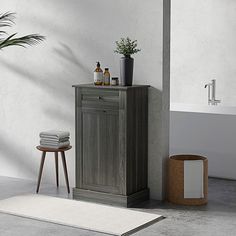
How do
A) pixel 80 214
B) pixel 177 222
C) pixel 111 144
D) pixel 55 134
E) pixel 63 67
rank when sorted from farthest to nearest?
pixel 63 67
pixel 55 134
pixel 111 144
pixel 80 214
pixel 177 222

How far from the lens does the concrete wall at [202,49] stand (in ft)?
26.8

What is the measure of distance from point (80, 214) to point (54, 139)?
0.93 m

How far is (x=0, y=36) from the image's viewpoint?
6.76 metres

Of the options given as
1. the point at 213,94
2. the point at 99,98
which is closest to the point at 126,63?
the point at 99,98

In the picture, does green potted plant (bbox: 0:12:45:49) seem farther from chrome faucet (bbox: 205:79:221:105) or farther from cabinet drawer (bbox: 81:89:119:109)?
chrome faucet (bbox: 205:79:221:105)

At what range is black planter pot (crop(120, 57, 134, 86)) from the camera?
18.4ft

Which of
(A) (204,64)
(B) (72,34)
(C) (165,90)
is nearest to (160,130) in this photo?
(C) (165,90)

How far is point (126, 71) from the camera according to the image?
5.61m

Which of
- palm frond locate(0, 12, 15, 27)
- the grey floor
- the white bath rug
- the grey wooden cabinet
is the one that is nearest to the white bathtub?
the grey floor

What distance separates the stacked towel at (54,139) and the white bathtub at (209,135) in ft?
4.45

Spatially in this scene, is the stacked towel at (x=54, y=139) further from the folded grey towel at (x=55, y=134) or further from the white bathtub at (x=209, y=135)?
the white bathtub at (x=209, y=135)

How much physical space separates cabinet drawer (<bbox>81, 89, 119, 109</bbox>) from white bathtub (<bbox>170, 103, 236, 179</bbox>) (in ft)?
4.59

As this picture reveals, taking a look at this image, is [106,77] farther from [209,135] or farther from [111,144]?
[209,135]

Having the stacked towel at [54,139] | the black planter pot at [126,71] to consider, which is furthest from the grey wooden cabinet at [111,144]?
the stacked towel at [54,139]
